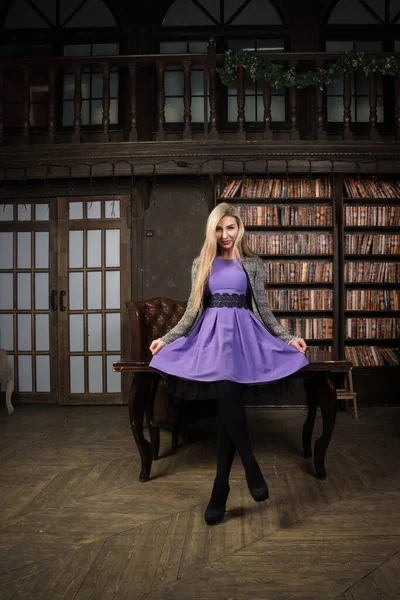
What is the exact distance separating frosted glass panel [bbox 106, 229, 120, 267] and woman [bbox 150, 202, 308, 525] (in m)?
3.12

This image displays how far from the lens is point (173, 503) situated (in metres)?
2.97

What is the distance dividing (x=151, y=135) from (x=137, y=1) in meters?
1.63

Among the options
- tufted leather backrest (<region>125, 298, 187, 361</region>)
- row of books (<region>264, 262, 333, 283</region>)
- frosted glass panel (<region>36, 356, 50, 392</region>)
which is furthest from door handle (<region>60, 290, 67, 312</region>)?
row of books (<region>264, 262, 333, 283</region>)

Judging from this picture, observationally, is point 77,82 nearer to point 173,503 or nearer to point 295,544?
point 173,503

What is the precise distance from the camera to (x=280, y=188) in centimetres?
581

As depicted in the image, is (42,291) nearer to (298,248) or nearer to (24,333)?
(24,333)

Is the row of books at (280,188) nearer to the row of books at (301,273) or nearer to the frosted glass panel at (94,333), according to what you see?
the row of books at (301,273)

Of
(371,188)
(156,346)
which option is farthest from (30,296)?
(371,188)

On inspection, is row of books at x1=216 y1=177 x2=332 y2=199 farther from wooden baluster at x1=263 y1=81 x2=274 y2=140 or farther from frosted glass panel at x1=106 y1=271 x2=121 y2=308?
frosted glass panel at x1=106 y1=271 x2=121 y2=308

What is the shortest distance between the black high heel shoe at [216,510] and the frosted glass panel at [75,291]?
385 centimetres

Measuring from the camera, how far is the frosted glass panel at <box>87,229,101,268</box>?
6.13 meters

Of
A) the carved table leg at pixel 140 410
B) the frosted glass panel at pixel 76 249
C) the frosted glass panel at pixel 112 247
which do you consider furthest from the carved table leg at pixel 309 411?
the frosted glass panel at pixel 76 249

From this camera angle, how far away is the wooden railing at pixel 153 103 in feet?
18.3

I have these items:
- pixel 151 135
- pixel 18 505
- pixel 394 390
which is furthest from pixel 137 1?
pixel 18 505
